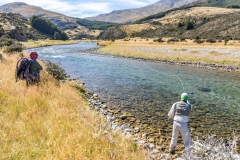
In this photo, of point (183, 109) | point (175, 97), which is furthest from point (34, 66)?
point (175, 97)

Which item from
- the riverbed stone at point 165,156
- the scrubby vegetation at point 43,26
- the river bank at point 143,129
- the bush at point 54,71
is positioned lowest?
the riverbed stone at point 165,156

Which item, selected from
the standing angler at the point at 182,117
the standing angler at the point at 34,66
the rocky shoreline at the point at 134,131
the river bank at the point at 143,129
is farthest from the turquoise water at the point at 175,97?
the standing angler at the point at 34,66

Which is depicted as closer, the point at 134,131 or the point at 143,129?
the point at 134,131

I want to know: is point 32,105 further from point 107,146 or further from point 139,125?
point 139,125

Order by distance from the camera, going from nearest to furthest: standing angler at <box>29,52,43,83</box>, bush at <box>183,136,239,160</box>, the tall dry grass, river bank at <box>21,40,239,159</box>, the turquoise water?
bush at <box>183,136,239,160</box> < the tall dry grass < river bank at <box>21,40,239,159</box> < standing angler at <box>29,52,43,83</box> < the turquoise water

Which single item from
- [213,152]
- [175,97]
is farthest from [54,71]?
[213,152]

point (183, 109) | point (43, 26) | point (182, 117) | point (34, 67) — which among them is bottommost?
point (182, 117)

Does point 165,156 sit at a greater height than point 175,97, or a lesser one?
lesser

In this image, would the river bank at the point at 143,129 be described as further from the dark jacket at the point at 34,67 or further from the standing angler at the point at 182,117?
the dark jacket at the point at 34,67

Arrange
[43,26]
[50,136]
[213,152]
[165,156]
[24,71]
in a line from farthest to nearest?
[43,26], [24,71], [165,156], [50,136], [213,152]

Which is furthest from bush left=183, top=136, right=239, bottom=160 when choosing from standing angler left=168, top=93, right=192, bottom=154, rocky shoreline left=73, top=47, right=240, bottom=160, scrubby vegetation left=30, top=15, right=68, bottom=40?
scrubby vegetation left=30, top=15, right=68, bottom=40

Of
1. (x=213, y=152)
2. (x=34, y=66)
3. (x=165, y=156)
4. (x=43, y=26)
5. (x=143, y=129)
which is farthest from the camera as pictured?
(x=43, y=26)

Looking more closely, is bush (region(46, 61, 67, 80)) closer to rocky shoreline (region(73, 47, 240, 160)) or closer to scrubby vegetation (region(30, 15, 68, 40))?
rocky shoreline (region(73, 47, 240, 160))

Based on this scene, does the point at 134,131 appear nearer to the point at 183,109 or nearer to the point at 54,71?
the point at 183,109
